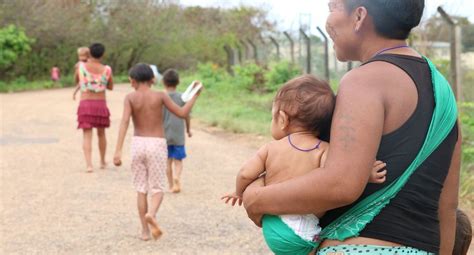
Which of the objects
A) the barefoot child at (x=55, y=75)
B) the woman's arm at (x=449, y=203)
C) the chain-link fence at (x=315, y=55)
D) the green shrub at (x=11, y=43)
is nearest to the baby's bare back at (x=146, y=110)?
the woman's arm at (x=449, y=203)

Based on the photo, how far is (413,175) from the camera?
2.14 metres

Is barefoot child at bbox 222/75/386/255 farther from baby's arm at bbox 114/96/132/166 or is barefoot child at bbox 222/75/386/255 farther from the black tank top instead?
baby's arm at bbox 114/96/132/166

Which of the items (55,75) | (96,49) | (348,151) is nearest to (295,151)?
(348,151)

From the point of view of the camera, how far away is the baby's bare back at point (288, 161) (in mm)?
2283

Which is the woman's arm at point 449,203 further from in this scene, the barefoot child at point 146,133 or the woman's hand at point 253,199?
the barefoot child at point 146,133

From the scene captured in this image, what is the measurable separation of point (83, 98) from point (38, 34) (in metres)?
26.9

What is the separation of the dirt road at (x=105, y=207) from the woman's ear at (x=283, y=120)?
3476mm

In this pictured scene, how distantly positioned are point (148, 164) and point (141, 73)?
30.6 inches

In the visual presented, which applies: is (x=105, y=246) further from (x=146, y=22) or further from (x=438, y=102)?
(x=146, y=22)

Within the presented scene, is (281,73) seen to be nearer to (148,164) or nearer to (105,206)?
(105,206)

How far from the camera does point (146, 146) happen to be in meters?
6.26

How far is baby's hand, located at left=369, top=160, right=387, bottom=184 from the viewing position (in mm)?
2094

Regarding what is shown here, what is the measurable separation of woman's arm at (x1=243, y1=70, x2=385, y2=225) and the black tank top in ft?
0.27

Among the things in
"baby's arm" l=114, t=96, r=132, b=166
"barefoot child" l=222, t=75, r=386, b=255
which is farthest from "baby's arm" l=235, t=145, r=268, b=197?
"baby's arm" l=114, t=96, r=132, b=166
